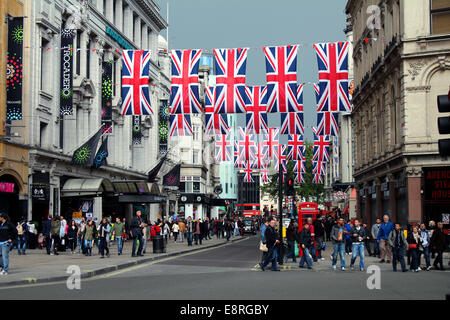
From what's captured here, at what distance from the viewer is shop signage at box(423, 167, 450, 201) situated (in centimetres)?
3197

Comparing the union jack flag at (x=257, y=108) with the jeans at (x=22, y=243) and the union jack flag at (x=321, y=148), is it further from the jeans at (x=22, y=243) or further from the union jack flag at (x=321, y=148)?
the union jack flag at (x=321, y=148)

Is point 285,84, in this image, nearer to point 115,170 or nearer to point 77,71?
point 77,71

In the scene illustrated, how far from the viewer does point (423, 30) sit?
32.5 m

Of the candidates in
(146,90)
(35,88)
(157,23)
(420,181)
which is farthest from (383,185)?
(157,23)

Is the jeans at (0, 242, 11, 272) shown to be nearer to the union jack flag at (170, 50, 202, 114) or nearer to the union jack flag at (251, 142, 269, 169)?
the union jack flag at (170, 50, 202, 114)

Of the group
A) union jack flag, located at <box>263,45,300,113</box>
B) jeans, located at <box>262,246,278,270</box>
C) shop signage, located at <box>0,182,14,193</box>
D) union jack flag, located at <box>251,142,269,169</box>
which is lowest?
jeans, located at <box>262,246,278,270</box>

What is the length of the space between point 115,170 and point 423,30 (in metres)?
26.5

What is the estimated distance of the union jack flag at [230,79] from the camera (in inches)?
1189

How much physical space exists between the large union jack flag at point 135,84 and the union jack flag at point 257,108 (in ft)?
17.4

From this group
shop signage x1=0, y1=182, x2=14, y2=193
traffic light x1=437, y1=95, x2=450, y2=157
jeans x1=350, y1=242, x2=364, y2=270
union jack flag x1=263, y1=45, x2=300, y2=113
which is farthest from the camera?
shop signage x1=0, y1=182, x2=14, y2=193

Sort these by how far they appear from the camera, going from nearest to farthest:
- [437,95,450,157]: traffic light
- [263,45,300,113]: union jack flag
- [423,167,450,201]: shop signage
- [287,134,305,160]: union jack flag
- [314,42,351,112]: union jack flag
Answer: [437,95,450,157]: traffic light < [314,42,351,112]: union jack flag < [263,45,300,113]: union jack flag < [423,167,450,201]: shop signage < [287,134,305,160]: union jack flag

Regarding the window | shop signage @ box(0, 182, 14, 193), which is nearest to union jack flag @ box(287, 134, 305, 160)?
the window

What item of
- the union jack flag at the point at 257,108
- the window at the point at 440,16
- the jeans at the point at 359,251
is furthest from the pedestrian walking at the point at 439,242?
the window at the point at 440,16

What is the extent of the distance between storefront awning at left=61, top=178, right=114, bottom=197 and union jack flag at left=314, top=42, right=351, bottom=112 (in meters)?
16.0
